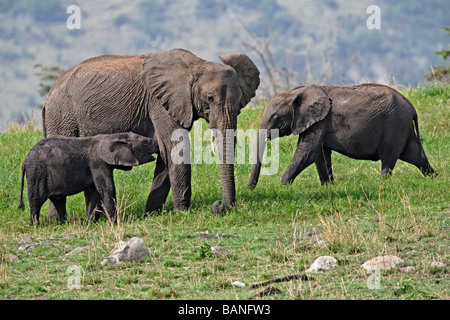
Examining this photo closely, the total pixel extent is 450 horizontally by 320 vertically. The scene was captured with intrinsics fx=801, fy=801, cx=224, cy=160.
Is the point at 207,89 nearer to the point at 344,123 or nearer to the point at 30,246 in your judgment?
the point at 344,123

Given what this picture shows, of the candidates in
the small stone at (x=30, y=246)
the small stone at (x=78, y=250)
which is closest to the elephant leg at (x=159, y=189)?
the small stone at (x=30, y=246)

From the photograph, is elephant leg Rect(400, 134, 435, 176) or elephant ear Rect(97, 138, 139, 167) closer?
elephant ear Rect(97, 138, 139, 167)

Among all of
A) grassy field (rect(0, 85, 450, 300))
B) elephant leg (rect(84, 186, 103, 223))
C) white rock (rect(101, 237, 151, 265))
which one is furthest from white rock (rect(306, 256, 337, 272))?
elephant leg (rect(84, 186, 103, 223))

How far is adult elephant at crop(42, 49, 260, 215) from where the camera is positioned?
36.7 ft

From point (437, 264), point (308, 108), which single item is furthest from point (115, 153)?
point (437, 264)

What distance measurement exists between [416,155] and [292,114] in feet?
7.51

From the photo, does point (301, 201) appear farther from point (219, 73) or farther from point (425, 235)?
point (425, 235)

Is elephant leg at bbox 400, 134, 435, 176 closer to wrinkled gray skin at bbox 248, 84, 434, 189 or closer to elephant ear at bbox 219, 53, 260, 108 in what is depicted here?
wrinkled gray skin at bbox 248, 84, 434, 189

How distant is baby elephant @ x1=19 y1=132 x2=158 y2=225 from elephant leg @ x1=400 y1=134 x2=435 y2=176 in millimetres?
5097

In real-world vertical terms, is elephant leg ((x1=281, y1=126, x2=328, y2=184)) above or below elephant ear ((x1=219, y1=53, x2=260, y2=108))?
below

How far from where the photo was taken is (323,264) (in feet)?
26.3

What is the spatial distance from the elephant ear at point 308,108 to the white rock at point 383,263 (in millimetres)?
5577
